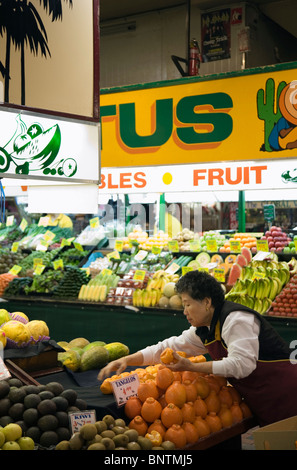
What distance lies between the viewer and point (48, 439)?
106 inches

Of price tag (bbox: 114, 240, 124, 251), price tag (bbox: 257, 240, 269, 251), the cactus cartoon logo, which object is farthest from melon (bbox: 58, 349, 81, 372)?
price tag (bbox: 114, 240, 124, 251)

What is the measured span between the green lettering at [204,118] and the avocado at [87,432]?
4904 millimetres

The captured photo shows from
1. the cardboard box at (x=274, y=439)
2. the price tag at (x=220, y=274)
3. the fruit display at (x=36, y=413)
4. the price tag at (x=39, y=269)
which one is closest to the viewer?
the fruit display at (x=36, y=413)

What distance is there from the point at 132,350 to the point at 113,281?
1.03 m

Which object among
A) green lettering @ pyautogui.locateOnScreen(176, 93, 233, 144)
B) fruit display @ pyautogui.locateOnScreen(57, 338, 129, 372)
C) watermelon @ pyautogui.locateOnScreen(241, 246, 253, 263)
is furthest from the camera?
watermelon @ pyautogui.locateOnScreen(241, 246, 253, 263)

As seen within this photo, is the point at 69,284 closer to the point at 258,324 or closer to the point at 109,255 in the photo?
Answer: the point at 109,255

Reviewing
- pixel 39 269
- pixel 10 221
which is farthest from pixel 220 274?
pixel 10 221

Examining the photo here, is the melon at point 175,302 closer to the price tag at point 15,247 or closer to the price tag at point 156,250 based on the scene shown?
the price tag at point 156,250

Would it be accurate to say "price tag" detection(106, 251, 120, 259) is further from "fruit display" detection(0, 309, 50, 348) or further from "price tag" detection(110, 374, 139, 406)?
"price tag" detection(110, 374, 139, 406)

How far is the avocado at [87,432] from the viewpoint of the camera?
2646 mm

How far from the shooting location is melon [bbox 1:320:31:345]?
3676 mm

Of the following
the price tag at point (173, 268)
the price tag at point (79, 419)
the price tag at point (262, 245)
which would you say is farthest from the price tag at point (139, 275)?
the price tag at point (79, 419)

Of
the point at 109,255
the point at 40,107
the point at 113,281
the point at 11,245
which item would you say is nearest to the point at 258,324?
the point at 40,107

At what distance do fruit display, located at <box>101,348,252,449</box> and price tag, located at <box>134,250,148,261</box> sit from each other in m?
4.32
